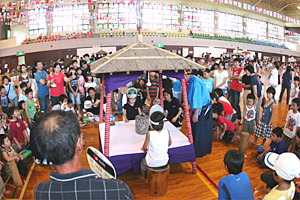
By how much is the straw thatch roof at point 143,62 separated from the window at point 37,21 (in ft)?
66.6

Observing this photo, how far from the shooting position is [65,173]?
3.77 ft

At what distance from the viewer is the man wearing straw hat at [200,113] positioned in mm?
3986

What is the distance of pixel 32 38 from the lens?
21.2 metres

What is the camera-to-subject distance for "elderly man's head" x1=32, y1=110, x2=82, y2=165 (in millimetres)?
1109

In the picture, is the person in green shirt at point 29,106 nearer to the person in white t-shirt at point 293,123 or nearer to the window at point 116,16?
the person in white t-shirt at point 293,123

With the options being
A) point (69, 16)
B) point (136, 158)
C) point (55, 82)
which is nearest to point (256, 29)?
point (69, 16)

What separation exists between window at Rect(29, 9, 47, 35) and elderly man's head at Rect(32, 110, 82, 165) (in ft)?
74.2

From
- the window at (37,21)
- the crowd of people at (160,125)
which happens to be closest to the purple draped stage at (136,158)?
the crowd of people at (160,125)

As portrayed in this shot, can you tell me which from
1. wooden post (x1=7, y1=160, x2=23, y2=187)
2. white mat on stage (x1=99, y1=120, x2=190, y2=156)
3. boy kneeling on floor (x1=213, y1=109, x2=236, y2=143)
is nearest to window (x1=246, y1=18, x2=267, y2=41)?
boy kneeling on floor (x1=213, y1=109, x2=236, y2=143)

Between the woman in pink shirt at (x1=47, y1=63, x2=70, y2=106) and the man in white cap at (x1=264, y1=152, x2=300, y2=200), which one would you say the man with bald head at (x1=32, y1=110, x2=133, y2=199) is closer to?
the man in white cap at (x1=264, y1=152, x2=300, y2=200)

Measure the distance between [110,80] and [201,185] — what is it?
2.07 m

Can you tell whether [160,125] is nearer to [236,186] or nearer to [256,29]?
[236,186]

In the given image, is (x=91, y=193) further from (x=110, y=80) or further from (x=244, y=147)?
(x=244, y=147)

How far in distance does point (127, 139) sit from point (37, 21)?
21079 millimetres
